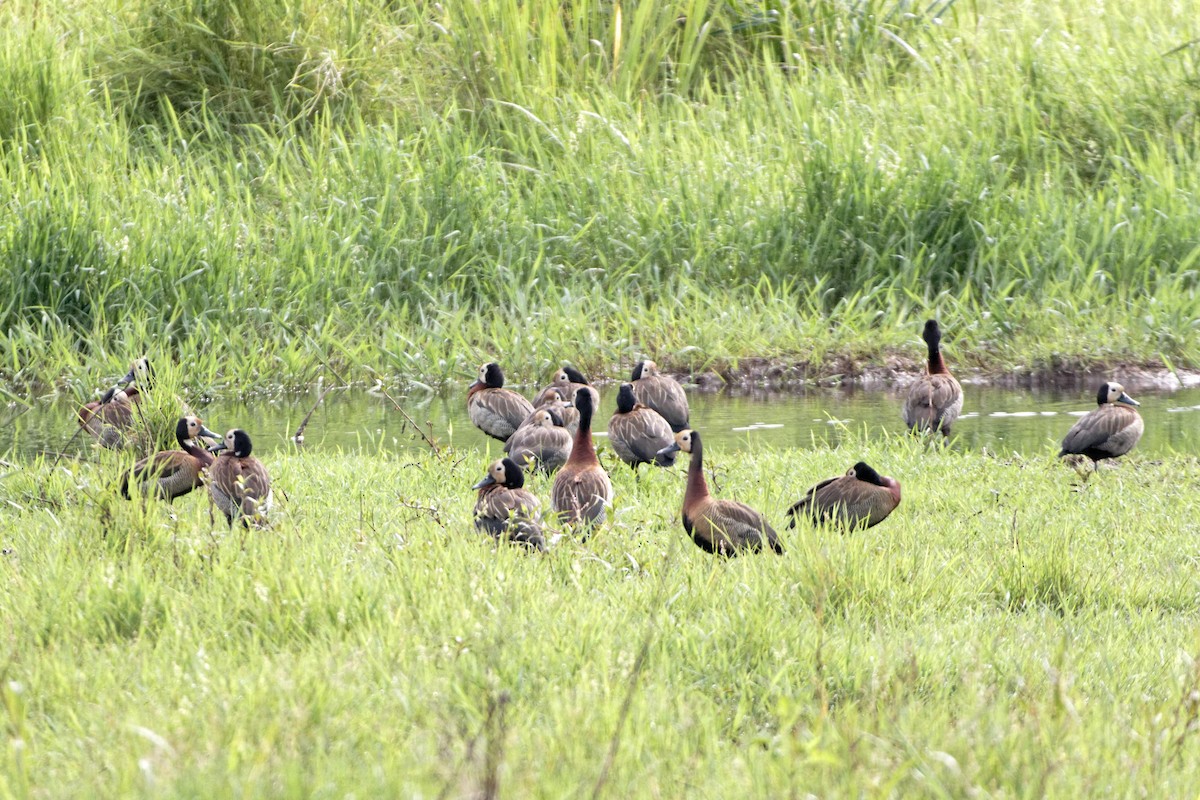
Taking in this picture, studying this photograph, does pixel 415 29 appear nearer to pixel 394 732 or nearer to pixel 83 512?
pixel 83 512

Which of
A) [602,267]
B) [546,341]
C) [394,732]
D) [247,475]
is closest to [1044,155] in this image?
[602,267]

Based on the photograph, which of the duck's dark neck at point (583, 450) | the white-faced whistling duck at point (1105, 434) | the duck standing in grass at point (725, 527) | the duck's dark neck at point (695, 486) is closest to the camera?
the duck standing in grass at point (725, 527)

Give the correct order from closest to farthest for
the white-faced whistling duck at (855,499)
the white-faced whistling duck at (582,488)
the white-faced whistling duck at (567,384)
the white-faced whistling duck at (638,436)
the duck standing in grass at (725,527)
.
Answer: the duck standing in grass at (725,527)
the white-faced whistling duck at (855,499)
the white-faced whistling duck at (582,488)
the white-faced whistling duck at (638,436)
the white-faced whistling duck at (567,384)

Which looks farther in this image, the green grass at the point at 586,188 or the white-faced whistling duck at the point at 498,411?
the green grass at the point at 586,188

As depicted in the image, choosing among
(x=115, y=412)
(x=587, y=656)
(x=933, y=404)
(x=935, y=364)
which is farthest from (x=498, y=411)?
(x=587, y=656)

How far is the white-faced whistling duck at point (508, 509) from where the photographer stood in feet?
19.9

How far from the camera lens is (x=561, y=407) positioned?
9.46 meters

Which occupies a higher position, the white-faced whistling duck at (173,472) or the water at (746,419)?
the white-faced whistling duck at (173,472)

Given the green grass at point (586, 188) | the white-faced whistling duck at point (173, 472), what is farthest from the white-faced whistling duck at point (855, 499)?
the green grass at point (586, 188)

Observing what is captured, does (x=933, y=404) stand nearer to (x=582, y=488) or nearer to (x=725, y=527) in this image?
(x=582, y=488)

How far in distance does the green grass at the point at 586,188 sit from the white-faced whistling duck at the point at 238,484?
5078 mm

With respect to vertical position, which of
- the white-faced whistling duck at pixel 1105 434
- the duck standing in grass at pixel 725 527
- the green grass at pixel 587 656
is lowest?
the white-faced whistling duck at pixel 1105 434

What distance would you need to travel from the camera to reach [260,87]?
16.2 m

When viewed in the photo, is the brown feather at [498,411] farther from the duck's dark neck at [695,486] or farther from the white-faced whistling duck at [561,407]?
the duck's dark neck at [695,486]
